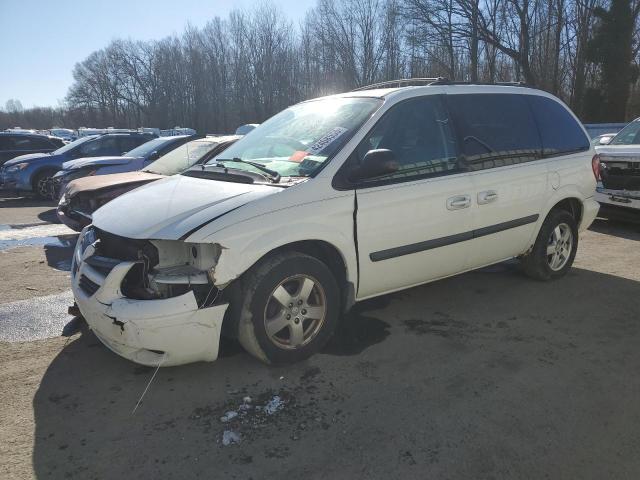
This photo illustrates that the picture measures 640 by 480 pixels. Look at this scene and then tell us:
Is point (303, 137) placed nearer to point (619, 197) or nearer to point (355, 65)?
point (619, 197)

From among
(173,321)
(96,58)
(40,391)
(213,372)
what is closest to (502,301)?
(213,372)

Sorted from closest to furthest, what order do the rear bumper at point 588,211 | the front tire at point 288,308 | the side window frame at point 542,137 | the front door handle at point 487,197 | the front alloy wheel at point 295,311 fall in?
1. the front tire at point 288,308
2. the front alloy wheel at point 295,311
3. the front door handle at point 487,197
4. the side window frame at point 542,137
5. the rear bumper at point 588,211

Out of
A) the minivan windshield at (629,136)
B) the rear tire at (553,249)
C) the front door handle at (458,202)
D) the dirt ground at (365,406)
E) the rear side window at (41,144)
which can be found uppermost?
the rear side window at (41,144)

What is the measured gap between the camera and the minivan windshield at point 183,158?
749cm

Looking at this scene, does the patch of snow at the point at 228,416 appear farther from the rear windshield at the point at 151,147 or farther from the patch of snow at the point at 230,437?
the rear windshield at the point at 151,147

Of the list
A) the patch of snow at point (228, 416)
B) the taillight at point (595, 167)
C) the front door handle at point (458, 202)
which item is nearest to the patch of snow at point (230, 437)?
the patch of snow at point (228, 416)

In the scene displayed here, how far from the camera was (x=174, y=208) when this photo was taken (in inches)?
127

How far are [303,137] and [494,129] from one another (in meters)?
1.80

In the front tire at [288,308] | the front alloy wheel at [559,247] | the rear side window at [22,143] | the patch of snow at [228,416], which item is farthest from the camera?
the rear side window at [22,143]

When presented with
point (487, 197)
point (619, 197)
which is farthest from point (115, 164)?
point (619, 197)

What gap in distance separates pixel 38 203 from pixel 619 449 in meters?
13.3

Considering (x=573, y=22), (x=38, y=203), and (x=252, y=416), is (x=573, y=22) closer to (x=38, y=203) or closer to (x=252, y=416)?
(x=38, y=203)

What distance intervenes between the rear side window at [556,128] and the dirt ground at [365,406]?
1660 millimetres

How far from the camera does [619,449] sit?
254 centimetres
